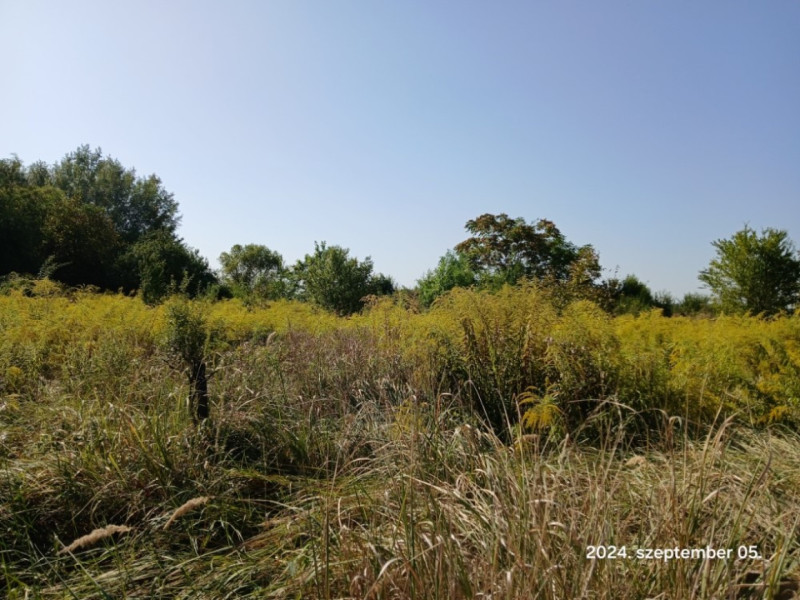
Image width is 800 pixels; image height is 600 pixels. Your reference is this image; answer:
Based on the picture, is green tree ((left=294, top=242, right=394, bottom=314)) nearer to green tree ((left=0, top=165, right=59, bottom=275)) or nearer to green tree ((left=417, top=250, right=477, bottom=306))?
green tree ((left=417, top=250, right=477, bottom=306))

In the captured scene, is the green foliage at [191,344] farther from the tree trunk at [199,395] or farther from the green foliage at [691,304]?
the green foliage at [691,304]

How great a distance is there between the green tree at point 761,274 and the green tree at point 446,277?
24.5 ft

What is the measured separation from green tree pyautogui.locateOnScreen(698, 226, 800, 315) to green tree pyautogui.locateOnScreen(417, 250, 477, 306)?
294 inches

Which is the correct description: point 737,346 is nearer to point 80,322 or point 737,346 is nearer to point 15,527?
point 15,527

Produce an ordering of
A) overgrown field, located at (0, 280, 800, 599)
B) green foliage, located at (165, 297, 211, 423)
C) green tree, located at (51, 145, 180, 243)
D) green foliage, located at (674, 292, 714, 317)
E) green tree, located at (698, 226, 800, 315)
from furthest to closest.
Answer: green tree, located at (51, 145, 180, 243)
green foliage, located at (674, 292, 714, 317)
green tree, located at (698, 226, 800, 315)
green foliage, located at (165, 297, 211, 423)
overgrown field, located at (0, 280, 800, 599)

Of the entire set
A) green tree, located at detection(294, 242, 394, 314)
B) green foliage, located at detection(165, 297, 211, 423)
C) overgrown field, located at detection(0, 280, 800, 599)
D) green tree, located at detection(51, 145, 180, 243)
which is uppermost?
green tree, located at detection(51, 145, 180, 243)

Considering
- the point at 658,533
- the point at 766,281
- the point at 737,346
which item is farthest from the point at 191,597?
the point at 766,281

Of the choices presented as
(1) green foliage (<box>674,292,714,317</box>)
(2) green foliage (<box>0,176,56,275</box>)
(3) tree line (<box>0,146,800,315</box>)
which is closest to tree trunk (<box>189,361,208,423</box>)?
(3) tree line (<box>0,146,800,315</box>)

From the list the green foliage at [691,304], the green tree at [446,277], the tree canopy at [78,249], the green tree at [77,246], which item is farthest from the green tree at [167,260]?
the green foliage at [691,304]

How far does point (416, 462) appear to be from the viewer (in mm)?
2119

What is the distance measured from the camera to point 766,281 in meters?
9.69

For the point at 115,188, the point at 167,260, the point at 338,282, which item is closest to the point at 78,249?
the point at 167,260

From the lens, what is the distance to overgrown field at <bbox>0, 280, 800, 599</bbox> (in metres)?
1.64

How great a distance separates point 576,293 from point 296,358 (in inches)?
151
